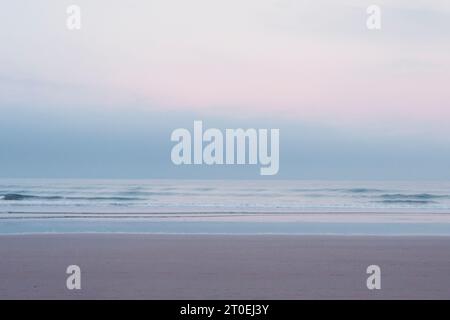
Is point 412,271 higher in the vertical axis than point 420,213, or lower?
lower

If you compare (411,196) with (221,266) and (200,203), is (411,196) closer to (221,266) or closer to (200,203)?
(200,203)

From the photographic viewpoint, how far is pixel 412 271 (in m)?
10.4

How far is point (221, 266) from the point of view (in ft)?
34.9

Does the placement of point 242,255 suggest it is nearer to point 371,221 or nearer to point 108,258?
point 108,258

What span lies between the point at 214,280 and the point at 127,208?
1556 centimetres

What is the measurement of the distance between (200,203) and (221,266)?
16934 mm

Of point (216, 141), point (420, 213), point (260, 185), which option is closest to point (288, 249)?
point (216, 141)

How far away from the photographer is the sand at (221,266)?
8.75 m

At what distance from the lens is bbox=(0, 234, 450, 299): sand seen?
8.75 metres

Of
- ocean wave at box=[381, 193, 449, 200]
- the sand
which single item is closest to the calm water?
ocean wave at box=[381, 193, 449, 200]

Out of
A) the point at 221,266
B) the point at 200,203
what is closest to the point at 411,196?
the point at 200,203

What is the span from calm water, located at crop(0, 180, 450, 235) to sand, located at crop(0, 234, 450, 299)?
7.91 feet
